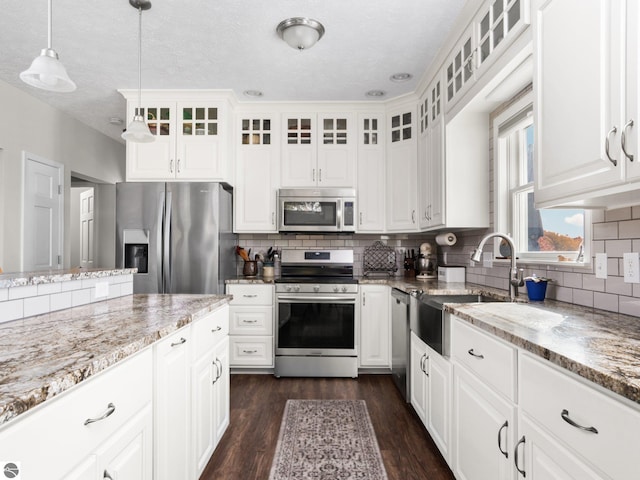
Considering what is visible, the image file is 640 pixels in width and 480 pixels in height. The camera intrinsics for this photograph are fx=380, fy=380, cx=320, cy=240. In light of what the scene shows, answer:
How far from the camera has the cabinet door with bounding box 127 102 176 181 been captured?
11.6 ft

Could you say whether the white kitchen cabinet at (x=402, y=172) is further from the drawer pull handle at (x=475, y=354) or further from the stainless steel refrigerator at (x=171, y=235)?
the drawer pull handle at (x=475, y=354)

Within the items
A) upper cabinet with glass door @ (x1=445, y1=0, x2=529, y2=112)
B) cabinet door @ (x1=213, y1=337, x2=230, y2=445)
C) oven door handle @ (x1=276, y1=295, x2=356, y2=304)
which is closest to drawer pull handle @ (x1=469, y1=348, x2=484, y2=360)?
cabinet door @ (x1=213, y1=337, x2=230, y2=445)

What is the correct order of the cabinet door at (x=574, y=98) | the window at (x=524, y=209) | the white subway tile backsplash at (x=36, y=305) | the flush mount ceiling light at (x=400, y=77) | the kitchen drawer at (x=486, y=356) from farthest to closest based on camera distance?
the flush mount ceiling light at (x=400, y=77), the window at (x=524, y=209), the white subway tile backsplash at (x=36, y=305), the kitchen drawer at (x=486, y=356), the cabinet door at (x=574, y=98)

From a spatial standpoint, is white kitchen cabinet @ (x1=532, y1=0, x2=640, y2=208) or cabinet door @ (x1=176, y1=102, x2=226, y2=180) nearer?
white kitchen cabinet @ (x1=532, y1=0, x2=640, y2=208)

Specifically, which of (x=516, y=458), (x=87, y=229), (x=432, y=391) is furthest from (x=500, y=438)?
(x=87, y=229)

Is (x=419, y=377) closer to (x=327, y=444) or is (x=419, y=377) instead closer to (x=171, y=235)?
(x=327, y=444)

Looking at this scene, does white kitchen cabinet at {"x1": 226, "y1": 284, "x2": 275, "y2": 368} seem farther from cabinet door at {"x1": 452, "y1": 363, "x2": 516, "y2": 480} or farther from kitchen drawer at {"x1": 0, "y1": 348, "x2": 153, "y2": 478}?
kitchen drawer at {"x1": 0, "y1": 348, "x2": 153, "y2": 478}

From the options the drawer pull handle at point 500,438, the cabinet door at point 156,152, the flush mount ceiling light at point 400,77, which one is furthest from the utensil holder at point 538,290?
the cabinet door at point 156,152

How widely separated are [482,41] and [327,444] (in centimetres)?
249

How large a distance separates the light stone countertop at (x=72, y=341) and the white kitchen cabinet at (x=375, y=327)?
1.84m

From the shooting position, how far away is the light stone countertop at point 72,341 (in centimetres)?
76

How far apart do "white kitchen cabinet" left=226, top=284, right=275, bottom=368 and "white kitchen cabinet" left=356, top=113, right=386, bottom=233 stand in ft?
3.79

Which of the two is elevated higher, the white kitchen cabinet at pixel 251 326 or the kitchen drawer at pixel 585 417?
the kitchen drawer at pixel 585 417

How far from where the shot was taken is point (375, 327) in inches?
136
